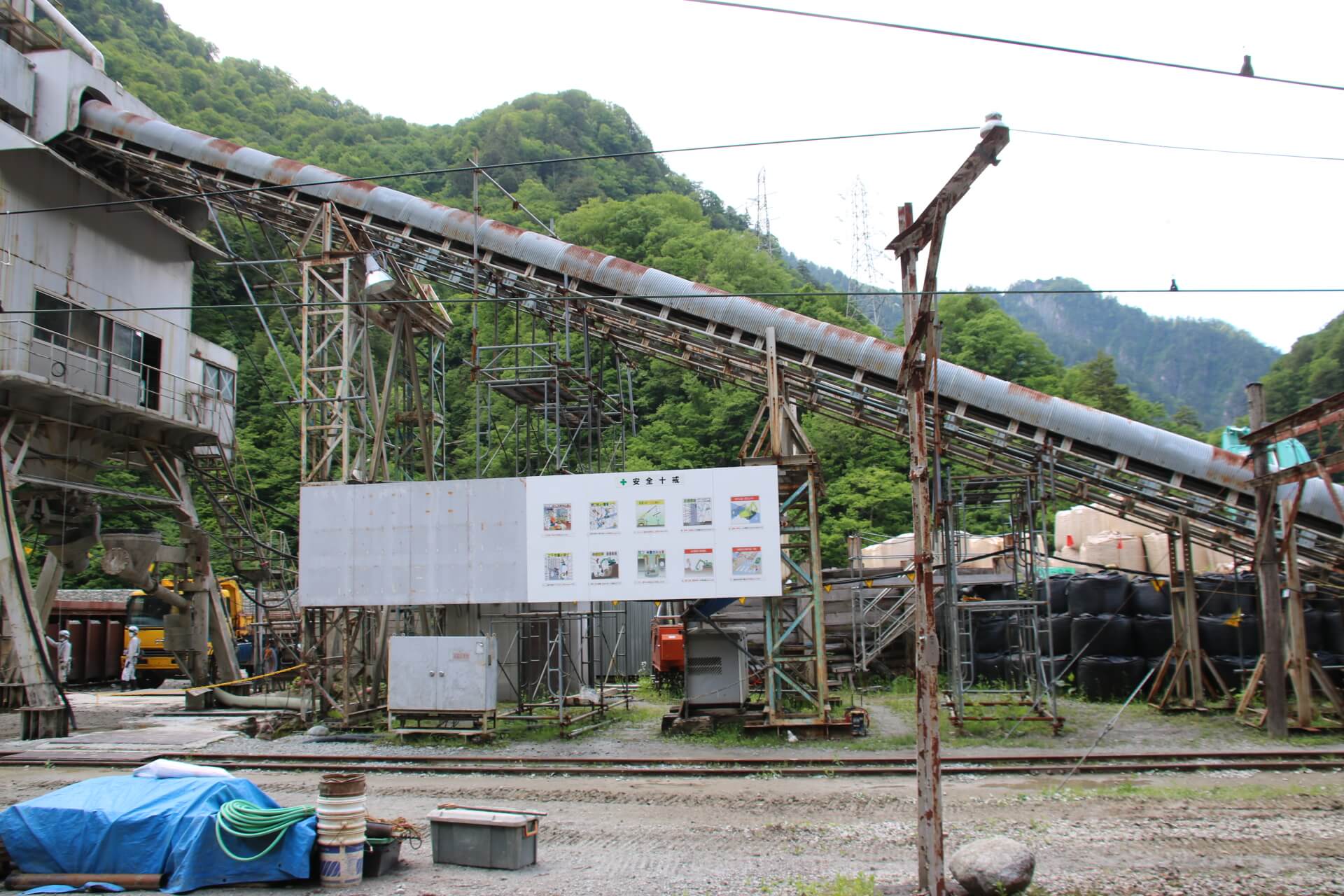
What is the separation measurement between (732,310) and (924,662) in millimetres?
11661

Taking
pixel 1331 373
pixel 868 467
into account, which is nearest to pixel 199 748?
pixel 868 467

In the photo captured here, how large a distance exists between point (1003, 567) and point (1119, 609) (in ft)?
19.3

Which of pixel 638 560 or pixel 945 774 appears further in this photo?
pixel 638 560

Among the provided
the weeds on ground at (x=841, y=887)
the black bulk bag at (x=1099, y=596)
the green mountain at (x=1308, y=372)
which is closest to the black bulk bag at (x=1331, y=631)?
the black bulk bag at (x=1099, y=596)

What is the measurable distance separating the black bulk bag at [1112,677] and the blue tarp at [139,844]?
1846cm

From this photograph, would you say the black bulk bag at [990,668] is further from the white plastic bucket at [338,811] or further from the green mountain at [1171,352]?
the green mountain at [1171,352]

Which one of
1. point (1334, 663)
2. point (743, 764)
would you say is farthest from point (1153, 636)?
point (743, 764)

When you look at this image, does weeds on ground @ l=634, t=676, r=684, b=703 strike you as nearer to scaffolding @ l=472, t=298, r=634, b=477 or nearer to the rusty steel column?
scaffolding @ l=472, t=298, r=634, b=477

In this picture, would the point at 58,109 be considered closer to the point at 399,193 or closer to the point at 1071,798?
the point at 399,193

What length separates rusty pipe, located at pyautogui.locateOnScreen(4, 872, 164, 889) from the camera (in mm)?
9289

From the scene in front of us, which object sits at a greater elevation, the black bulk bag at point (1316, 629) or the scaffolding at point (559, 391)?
the scaffolding at point (559, 391)

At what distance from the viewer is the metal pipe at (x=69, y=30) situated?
2392 centimetres

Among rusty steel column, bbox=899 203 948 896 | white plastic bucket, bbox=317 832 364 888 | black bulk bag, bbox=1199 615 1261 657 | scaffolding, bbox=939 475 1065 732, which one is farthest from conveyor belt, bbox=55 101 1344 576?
white plastic bucket, bbox=317 832 364 888

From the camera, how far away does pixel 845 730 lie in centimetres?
1739
